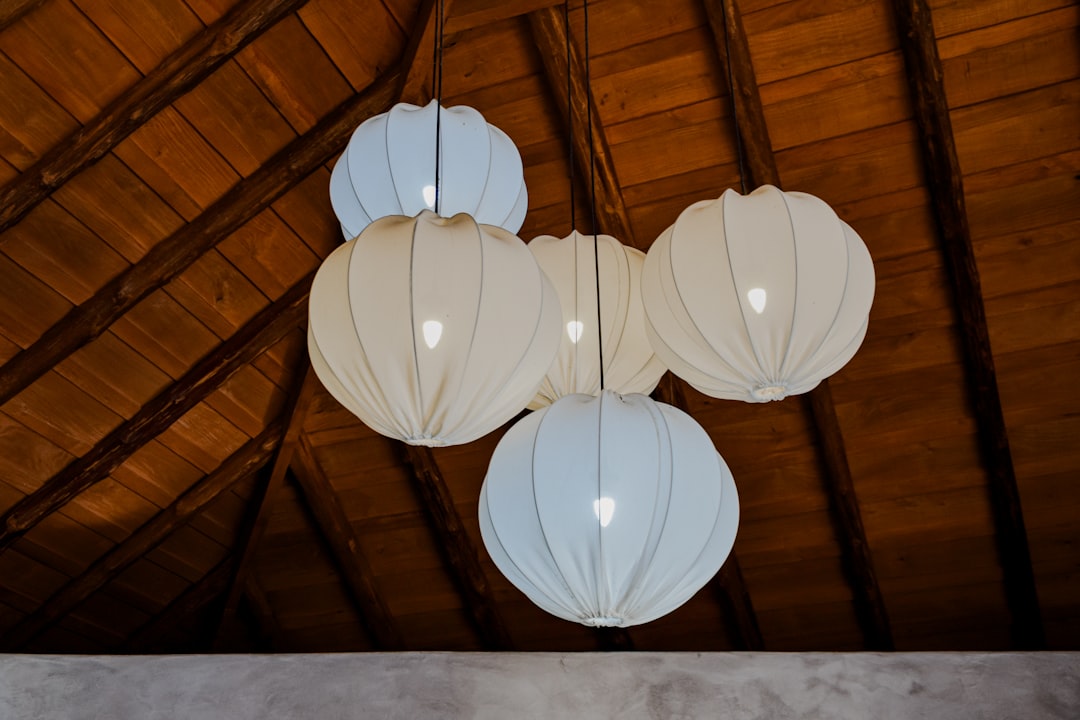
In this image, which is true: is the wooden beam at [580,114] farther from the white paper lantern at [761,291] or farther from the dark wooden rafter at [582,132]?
the white paper lantern at [761,291]

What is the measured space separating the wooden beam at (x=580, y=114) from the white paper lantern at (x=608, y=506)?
1478 millimetres

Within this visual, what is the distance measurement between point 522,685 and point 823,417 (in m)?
1.69

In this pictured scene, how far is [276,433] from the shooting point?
407 centimetres

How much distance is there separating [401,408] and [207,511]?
9.38 feet

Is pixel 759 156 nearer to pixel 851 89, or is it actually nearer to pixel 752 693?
pixel 851 89

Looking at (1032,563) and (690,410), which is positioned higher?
(690,410)

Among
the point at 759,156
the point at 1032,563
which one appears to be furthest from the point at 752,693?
the point at 1032,563

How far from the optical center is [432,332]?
1.57 meters

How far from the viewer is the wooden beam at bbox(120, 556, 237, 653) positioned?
4.43m

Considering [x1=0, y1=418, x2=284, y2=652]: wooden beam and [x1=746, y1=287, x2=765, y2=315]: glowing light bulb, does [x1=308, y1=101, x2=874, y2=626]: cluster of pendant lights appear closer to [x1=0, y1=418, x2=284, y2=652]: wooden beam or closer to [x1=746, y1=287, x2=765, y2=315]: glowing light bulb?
[x1=746, y1=287, x2=765, y2=315]: glowing light bulb

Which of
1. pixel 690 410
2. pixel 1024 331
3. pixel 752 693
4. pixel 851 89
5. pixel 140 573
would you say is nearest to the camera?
pixel 752 693

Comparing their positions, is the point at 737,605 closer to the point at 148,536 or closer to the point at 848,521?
the point at 848,521

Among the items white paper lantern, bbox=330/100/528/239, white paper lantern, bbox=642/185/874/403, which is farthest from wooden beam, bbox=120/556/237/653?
white paper lantern, bbox=642/185/874/403

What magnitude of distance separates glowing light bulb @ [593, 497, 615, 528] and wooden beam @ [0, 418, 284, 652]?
2.60 m
